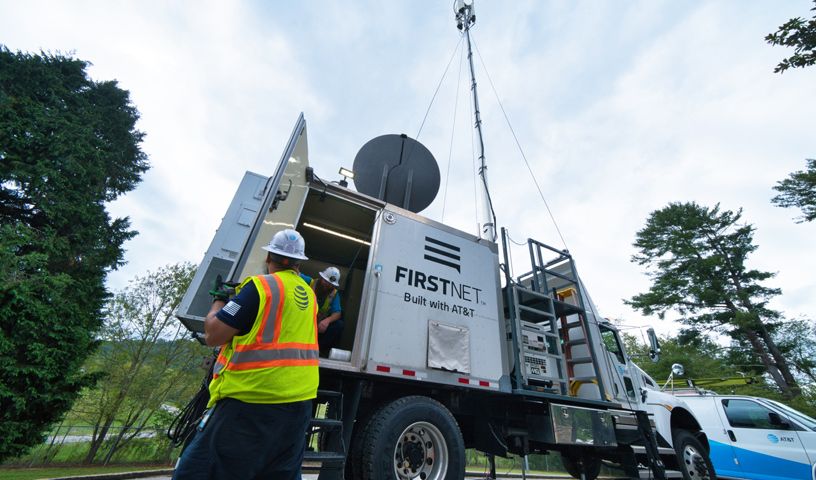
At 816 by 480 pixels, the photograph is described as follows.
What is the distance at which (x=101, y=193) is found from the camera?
1282cm

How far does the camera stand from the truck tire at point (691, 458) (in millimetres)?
6366

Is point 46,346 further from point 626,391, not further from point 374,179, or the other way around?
point 626,391

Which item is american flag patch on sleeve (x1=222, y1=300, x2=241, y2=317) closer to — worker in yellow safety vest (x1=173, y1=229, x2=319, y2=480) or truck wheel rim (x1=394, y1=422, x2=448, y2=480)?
worker in yellow safety vest (x1=173, y1=229, x2=319, y2=480)

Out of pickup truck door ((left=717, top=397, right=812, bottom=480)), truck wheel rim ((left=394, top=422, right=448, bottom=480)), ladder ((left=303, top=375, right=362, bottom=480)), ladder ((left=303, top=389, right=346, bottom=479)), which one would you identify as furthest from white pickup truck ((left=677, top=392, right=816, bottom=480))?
ladder ((left=303, top=389, right=346, bottom=479))

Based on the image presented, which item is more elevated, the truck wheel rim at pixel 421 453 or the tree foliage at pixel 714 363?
the tree foliage at pixel 714 363

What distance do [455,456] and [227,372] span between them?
2.54 m

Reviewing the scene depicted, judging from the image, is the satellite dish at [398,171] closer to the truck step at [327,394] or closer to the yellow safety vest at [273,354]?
the truck step at [327,394]

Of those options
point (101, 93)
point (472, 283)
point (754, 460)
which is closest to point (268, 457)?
point (472, 283)

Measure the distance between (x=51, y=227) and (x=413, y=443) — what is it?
13.6m

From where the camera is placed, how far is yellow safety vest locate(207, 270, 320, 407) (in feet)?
5.49

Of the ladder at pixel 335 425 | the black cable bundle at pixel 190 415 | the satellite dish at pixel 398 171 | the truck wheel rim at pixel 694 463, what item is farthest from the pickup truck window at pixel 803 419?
the black cable bundle at pixel 190 415

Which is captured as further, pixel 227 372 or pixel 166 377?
pixel 166 377

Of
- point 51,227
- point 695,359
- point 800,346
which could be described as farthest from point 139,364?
point 800,346

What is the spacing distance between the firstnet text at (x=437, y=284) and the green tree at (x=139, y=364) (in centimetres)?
1381
